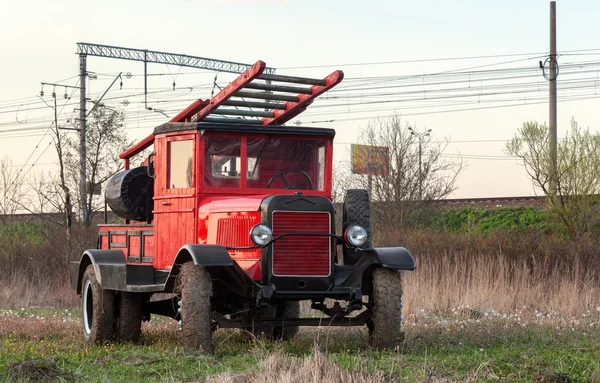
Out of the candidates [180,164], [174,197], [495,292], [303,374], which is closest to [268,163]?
[180,164]

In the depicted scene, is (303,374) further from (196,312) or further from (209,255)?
(209,255)

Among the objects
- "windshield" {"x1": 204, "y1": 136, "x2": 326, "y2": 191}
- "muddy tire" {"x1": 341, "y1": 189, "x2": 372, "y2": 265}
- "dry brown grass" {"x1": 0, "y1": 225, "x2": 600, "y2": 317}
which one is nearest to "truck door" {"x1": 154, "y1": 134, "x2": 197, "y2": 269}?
"windshield" {"x1": 204, "y1": 136, "x2": 326, "y2": 191}

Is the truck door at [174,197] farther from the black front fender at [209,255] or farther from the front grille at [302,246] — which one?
the front grille at [302,246]

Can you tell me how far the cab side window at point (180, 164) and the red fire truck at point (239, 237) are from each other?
0.8 inches

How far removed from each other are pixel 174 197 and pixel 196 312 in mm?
2130

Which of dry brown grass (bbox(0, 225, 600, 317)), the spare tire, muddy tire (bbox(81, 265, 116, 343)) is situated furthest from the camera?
dry brown grass (bbox(0, 225, 600, 317))

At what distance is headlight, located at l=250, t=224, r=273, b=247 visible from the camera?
9656 mm

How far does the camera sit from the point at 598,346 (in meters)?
10.1

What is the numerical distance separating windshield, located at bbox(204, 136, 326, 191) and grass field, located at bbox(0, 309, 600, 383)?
188 cm

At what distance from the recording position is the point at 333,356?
8641 millimetres

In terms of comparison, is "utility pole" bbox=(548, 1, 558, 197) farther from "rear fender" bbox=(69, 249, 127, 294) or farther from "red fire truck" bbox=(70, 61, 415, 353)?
"rear fender" bbox=(69, 249, 127, 294)

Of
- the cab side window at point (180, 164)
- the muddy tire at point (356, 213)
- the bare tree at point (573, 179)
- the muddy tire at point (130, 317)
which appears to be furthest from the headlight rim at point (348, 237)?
the bare tree at point (573, 179)

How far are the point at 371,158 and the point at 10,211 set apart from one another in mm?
14619

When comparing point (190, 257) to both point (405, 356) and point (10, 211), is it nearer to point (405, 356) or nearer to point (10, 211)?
point (405, 356)
